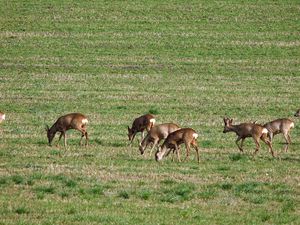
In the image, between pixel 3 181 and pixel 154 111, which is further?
pixel 154 111

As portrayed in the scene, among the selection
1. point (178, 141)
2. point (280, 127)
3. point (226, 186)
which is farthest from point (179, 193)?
point (280, 127)

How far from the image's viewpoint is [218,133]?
967 inches

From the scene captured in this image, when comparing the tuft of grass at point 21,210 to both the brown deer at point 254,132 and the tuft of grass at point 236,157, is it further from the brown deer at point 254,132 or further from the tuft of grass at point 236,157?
the brown deer at point 254,132

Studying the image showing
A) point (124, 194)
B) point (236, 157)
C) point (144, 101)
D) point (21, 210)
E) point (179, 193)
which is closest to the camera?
point (21, 210)

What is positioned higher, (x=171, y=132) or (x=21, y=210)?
(x=171, y=132)

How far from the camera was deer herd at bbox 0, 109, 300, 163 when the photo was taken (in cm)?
2053

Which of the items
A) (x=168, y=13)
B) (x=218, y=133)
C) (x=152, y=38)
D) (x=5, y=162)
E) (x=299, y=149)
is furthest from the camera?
(x=168, y=13)

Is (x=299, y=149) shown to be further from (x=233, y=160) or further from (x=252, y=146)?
(x=233, y=160)

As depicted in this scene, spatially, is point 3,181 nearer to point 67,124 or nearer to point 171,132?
point 171,132

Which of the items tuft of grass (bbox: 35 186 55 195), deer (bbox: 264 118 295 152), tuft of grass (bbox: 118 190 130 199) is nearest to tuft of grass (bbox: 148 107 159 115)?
deer (bbox: 264 118 295 152)

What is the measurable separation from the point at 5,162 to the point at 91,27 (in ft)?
100

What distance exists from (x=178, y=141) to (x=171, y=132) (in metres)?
0.96

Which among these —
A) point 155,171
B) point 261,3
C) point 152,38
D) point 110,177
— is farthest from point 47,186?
point 261,3

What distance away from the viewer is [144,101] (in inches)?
1216
